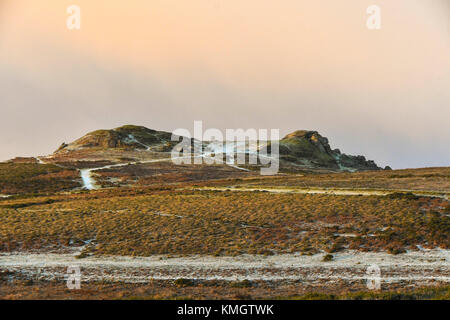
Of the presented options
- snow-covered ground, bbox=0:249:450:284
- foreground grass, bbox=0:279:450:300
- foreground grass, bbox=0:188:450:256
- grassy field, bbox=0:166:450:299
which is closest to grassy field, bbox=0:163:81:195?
grassy field, bbox=0:166:450:299

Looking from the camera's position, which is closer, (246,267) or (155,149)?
(246,267)

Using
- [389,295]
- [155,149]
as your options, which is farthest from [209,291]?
[155,149]

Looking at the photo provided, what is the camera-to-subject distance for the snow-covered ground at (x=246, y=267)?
912 inches

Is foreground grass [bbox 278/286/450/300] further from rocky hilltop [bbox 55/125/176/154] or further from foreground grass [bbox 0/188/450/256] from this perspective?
rocky hilltop [bbox 55/125/176/154]

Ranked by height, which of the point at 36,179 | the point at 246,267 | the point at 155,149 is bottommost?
the point at 246,267

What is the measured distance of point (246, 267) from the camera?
25391 mm

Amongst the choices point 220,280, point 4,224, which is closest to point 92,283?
point 220,280

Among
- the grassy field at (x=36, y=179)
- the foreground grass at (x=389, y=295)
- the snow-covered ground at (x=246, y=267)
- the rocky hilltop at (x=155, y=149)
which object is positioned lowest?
the snow-covered ground at (x=246, y=267)

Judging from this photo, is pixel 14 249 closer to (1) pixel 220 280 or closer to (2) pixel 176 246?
(2) pixel 176 246

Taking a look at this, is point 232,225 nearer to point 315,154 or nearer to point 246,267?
point 246,267

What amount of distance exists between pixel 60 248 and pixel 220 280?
16431mm

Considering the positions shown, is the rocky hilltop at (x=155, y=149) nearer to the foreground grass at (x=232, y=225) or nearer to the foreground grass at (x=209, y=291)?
the foreground grass at (x=232, y=225)

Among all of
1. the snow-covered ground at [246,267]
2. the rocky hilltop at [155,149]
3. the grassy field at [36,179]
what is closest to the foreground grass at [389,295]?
the snow-covered ground at [246,267]
